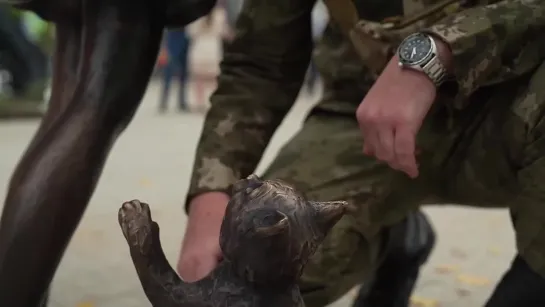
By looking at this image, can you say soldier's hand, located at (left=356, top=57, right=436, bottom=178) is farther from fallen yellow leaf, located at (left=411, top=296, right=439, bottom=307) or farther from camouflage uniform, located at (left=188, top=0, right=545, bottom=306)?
fallen yellow leaf, located at (left=411, top=296, right=439, bottom=307)

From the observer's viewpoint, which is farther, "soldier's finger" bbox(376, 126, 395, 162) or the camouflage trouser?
the camouflage trouser

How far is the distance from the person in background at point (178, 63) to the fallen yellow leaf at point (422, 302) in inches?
144

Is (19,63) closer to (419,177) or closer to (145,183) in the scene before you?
(145,183)

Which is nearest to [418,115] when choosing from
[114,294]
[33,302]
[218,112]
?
[218,112]

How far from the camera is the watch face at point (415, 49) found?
694 millimetres

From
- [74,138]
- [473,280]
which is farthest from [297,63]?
[473,280]

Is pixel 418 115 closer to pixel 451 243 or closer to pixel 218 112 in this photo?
pixel 218 112

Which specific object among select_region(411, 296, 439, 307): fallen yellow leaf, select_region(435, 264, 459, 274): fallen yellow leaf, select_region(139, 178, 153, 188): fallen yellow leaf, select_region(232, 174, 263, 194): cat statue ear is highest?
select_region(232, 174, 263, 194): cat statue ear

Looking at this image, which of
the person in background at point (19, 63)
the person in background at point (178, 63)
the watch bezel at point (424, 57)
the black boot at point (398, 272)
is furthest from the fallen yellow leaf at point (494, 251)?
the person in background at point (178, 63)

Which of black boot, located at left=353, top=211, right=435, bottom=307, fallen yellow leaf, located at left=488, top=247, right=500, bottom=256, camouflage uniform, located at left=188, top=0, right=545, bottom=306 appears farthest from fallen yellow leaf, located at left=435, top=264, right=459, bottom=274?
camouflage uniform, located at left=188, top=0, right=545, bottom=306

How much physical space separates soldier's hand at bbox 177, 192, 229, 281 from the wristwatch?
22 centimetres

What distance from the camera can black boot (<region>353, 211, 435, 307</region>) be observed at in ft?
3.69

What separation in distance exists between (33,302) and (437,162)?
446 millimetres

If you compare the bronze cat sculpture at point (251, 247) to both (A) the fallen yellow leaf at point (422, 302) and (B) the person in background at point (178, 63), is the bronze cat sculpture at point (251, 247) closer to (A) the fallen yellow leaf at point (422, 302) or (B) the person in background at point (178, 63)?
(A) the fallen yellow leaf at point (422, 302)
